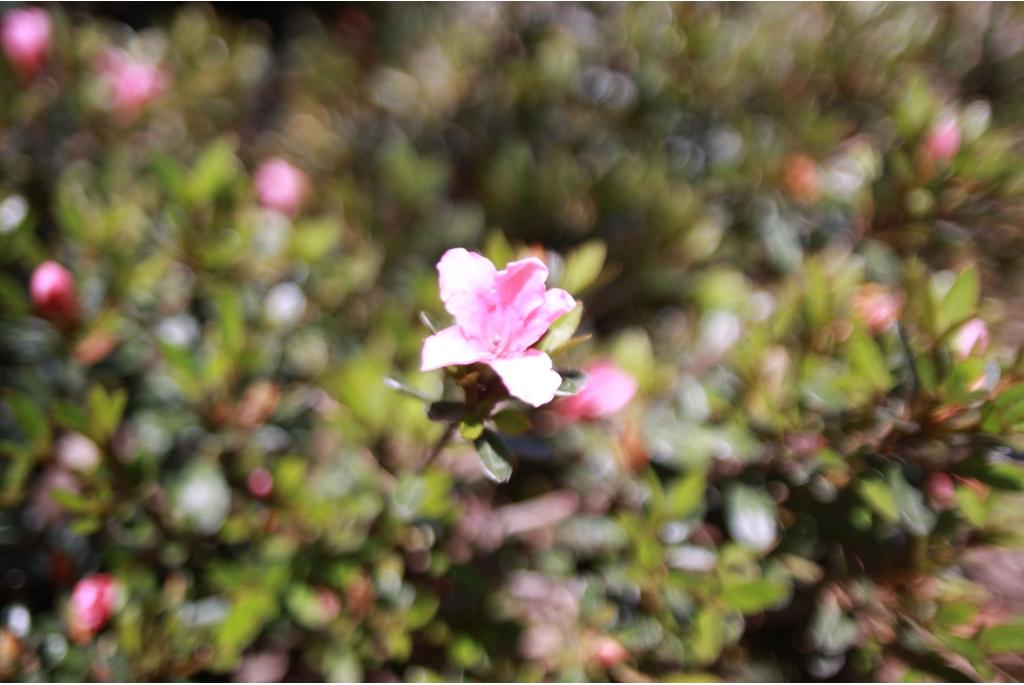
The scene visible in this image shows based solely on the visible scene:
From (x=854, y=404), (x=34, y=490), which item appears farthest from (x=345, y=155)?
(x=854, y=404)

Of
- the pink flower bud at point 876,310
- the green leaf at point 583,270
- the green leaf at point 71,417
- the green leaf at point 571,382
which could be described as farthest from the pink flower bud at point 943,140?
the green leaf at point 71,417

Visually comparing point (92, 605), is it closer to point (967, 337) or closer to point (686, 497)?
point (686, 497)

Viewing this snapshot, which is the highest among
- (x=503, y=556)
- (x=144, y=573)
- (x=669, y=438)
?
(x=669, y=438)

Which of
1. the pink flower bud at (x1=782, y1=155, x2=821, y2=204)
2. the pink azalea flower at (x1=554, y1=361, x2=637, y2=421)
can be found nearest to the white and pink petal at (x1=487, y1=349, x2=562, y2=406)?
the pink azalea flower at (x1=554, y1=361, x2=637, y2=421)

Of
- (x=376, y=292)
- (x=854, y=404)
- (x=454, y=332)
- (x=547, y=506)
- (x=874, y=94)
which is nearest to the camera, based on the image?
(x=454, y=332)

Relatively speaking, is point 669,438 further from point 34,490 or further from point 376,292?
point 34,490

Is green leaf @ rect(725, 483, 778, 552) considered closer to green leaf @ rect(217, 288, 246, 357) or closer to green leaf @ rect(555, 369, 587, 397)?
green leaf @ rect(555, 369, 587, 397)

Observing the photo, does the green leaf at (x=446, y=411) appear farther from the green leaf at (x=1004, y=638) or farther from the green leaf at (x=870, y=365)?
the green leaf at (x=1004, y=638)
